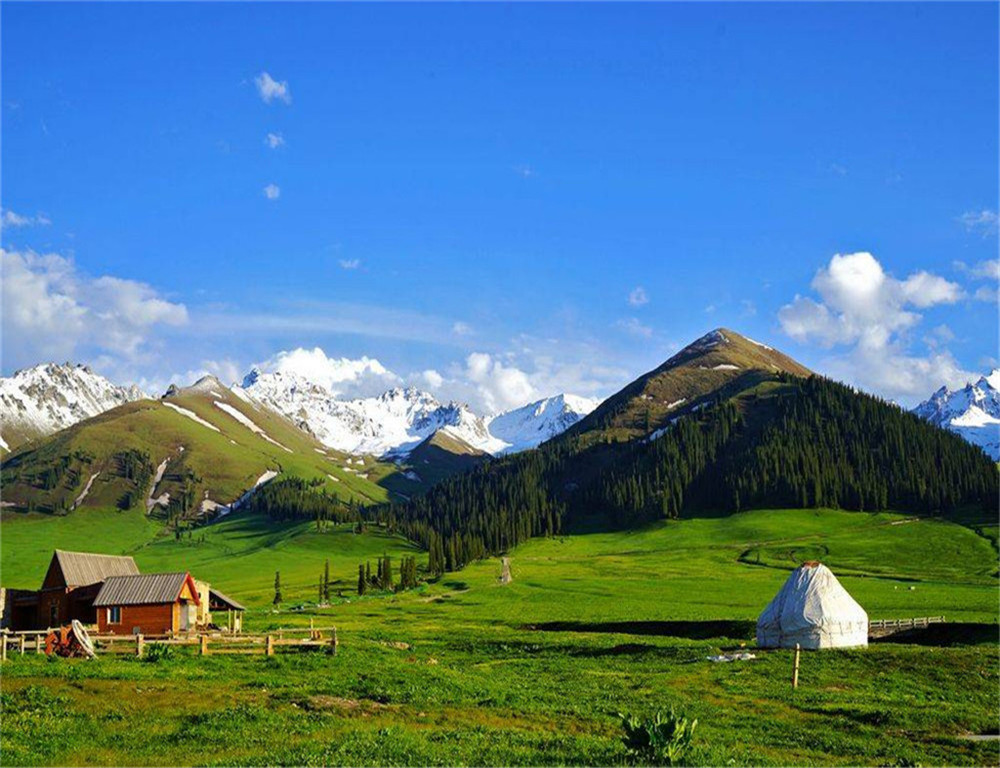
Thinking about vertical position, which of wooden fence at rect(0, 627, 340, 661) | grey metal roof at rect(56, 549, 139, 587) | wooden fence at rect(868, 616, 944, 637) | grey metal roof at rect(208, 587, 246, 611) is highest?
grey metal roof at rect(56, 549, 139, 587)

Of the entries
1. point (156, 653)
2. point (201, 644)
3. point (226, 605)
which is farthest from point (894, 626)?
point (156, 653)

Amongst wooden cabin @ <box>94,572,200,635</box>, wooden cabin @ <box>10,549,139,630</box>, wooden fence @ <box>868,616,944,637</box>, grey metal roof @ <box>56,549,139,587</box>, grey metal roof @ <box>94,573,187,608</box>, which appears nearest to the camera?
wooden cabin @ <box>94,572,200,635</box>

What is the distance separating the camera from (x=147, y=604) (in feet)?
247

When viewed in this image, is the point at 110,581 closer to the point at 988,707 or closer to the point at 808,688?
the point at 808,688

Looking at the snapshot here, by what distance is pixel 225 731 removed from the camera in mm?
29766

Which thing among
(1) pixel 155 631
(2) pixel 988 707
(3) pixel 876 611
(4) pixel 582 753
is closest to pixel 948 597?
(3) pixel 876 611

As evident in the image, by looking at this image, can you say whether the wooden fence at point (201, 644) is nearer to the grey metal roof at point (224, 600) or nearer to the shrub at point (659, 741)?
the grey metal roof at point (224, 600)

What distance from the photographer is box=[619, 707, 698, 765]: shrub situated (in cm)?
2577

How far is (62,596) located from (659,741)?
6869 centimetres

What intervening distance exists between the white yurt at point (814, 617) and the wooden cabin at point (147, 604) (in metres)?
45.4

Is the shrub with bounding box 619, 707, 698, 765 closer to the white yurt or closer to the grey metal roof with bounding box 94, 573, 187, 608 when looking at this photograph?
the white yurt

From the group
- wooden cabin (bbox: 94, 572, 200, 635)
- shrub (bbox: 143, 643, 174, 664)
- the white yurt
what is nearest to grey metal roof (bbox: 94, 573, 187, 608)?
wooden cabin (bbox: 94, 572, 200, 635)

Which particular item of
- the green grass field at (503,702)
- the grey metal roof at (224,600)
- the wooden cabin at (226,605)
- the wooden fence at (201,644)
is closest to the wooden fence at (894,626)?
the green grass field at (503,702)

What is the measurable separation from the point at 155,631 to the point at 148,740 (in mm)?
49560
